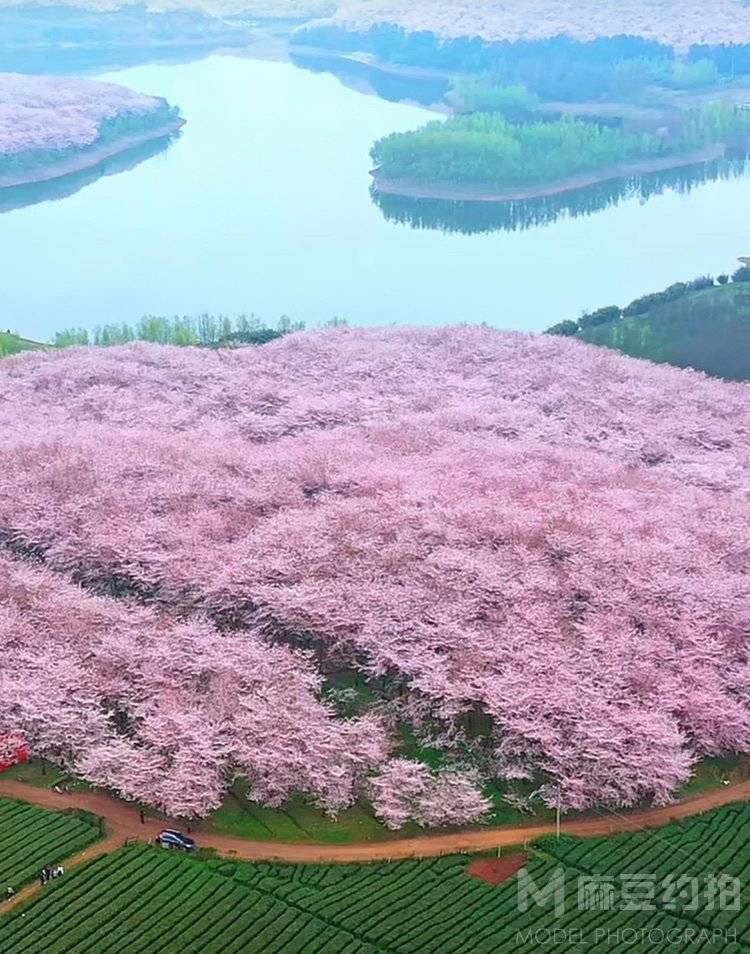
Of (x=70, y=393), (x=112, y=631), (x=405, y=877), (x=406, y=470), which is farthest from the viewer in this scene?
(x=70, y=393)

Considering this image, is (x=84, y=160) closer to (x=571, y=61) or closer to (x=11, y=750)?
(x=571, y=61)

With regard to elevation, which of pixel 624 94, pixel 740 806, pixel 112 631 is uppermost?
pixel 624 94

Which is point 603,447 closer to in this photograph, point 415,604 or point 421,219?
Result: point 415,604

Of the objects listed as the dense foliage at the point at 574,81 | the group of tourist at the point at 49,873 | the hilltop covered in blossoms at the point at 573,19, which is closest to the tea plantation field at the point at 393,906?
the group of tourist at the point at 49,873

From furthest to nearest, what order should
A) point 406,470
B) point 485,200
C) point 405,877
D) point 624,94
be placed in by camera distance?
point 624,94 < point 485,200 < point 406,470 < point 405,877

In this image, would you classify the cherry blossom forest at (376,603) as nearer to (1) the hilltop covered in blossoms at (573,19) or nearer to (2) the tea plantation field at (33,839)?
(2) the tea plantation field at (33,839)

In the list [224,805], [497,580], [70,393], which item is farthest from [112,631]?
[70,393]

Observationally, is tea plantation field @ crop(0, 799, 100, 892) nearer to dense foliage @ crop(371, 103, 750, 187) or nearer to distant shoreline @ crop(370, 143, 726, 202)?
distant shoreline @ crop(370, 143, 726, 202)
